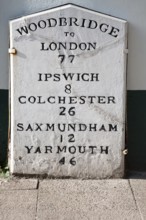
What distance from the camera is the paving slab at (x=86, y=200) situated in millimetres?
4770

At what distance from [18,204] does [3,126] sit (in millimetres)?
1094

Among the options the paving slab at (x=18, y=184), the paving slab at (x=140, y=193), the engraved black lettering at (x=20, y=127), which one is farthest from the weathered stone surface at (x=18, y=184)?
the paving slab at (x=140, y=193)

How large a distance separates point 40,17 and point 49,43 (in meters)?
0.28

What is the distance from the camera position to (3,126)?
18.9 ft

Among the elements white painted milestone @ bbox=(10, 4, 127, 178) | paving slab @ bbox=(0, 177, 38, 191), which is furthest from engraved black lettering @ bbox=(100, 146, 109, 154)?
paving slab @ bbox=(0, 177, 38, 191)

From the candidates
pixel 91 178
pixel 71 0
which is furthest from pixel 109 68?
pixel 91 178

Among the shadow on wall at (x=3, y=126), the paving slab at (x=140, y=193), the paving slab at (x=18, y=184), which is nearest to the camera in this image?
the paving slab at (x=140, y=193)

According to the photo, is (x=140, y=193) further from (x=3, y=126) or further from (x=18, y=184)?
(x=3, y=126)

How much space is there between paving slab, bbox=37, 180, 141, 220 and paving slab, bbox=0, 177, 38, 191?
10 centimetres

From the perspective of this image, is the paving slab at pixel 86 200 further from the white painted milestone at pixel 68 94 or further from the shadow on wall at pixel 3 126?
the shadow on wall at pixel 3 126

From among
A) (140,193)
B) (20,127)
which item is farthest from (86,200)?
(20,127)

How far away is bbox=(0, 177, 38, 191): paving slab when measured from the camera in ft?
17.7

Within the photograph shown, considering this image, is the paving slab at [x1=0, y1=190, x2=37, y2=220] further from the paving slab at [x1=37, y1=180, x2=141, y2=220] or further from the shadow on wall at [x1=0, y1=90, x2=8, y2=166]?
the shadow on wall at [x1=0, y1=90, x2=8, y2=166]

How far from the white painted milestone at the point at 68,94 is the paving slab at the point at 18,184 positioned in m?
0.09
